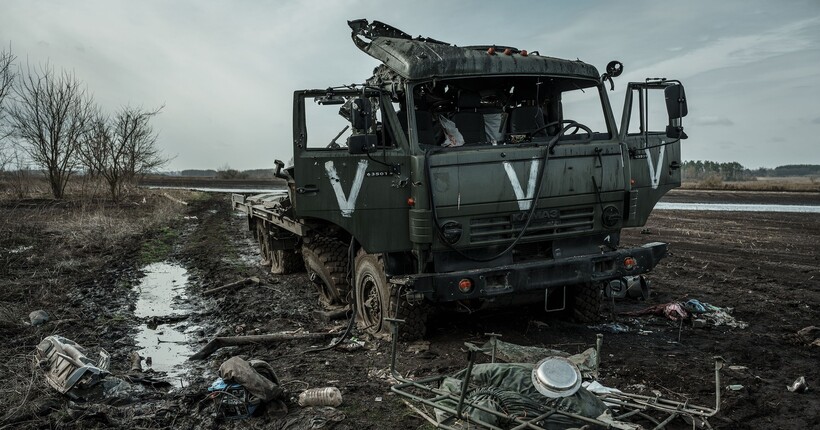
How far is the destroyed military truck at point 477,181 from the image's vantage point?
5648 millimetres

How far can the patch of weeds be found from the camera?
1284cm

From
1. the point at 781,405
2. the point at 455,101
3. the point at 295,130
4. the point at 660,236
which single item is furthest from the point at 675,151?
the point at 660,236

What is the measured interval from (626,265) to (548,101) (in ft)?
6.35

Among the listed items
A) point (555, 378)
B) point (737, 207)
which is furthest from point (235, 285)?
point (737, 207)

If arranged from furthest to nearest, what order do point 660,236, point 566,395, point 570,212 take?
point 660,236 → point 570,212 → point 566,395

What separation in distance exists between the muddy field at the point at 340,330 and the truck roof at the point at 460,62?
8.51ft

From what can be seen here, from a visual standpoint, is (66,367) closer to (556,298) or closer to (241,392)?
(241,392)

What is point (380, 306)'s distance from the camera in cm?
623

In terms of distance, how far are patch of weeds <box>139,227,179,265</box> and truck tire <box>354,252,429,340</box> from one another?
7.21 meters

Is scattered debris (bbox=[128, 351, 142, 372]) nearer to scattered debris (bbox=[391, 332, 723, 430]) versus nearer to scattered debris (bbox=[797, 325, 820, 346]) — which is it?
scattered debris (bbox=[391, 332, 723, 430])

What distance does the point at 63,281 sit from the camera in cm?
945

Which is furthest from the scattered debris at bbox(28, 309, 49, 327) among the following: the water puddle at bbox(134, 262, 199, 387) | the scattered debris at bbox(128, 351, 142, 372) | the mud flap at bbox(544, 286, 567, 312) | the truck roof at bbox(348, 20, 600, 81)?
the mud flap at bbox(544, 286, 567, 312)

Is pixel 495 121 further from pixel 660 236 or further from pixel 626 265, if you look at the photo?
pixel 660 236

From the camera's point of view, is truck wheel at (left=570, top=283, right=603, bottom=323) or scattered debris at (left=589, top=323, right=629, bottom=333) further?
truck wheel at (left=570, top=283, right=603, bottom=323)
